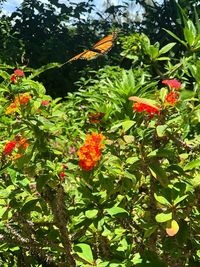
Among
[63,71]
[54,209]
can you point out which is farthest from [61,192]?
[63,71]

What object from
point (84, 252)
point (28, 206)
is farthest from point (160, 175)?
point (28, 206)

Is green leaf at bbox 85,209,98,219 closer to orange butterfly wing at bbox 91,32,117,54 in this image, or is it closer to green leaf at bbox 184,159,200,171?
green leaf at bbox 184,159,200,171

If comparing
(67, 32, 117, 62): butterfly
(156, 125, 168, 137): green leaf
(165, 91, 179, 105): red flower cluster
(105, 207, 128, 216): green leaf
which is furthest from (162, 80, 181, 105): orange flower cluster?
(67, 32, 117, 62): butterfly

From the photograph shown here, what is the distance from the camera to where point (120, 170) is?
179 centimetres

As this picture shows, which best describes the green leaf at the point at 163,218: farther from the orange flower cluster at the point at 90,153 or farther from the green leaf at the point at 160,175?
the orange flower cluster at the point at 90,153

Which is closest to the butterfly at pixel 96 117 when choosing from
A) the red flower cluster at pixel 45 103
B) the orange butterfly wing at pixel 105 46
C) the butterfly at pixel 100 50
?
the red flower cluster at pixel 45 103

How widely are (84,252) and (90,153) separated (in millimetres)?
402

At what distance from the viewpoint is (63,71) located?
37.5ft

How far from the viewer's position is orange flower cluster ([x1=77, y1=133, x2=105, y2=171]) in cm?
169

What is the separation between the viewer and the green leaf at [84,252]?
1794 millimetres

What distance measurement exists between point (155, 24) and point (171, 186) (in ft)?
33.6

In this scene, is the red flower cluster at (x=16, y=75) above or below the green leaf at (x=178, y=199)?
above

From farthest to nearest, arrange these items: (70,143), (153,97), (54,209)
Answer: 1. (70,143)
2. (54,209)
3. (153,97)

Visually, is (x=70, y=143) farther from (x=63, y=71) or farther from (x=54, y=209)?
(x=63, y=71)
